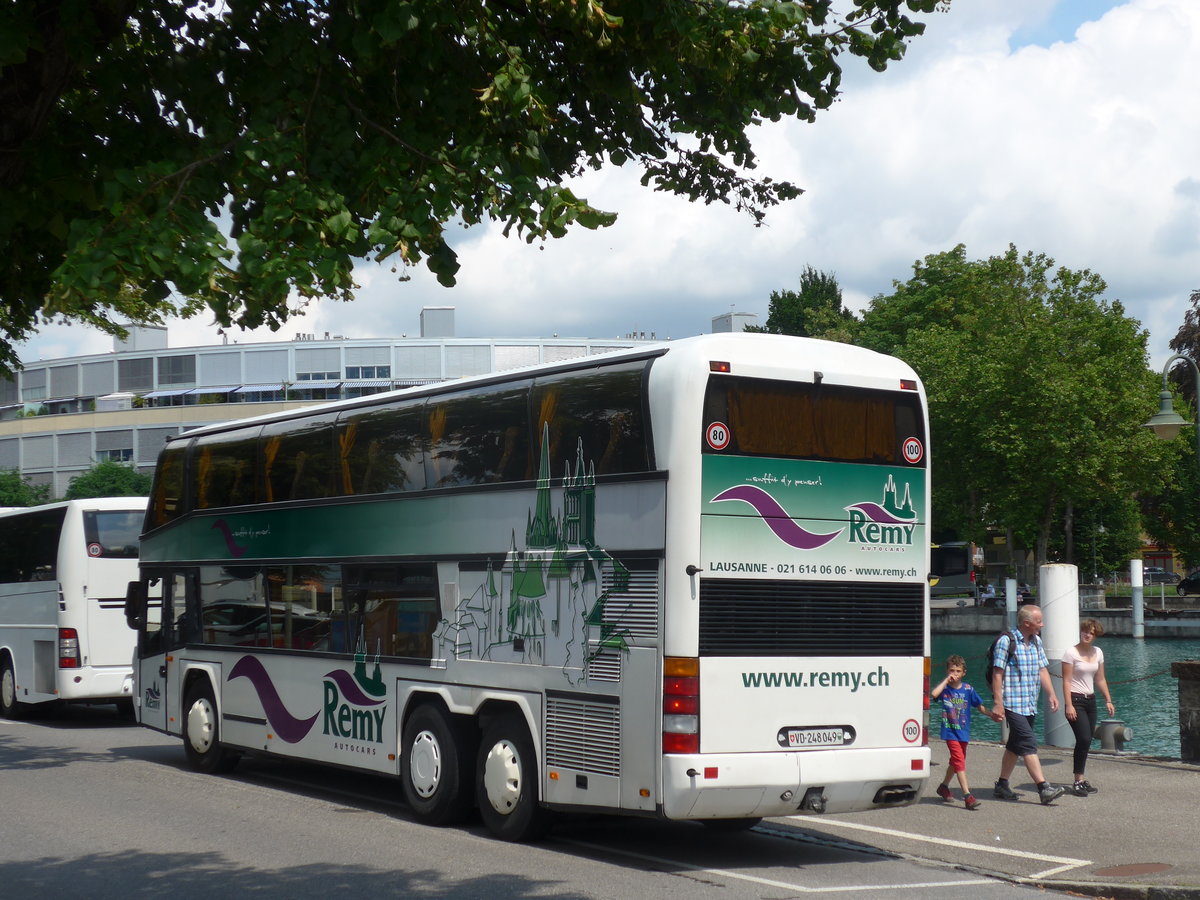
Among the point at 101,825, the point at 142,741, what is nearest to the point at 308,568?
the point at 101,825

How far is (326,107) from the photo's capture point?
264 inches

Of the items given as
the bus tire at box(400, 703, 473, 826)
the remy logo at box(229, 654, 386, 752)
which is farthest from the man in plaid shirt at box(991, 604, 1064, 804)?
the remy logo at box(229, 654, 386, 752)

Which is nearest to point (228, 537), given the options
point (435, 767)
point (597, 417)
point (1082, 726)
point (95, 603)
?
point (435, 767)

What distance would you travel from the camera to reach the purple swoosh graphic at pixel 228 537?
1594cm

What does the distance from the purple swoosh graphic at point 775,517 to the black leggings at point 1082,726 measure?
4209 mm

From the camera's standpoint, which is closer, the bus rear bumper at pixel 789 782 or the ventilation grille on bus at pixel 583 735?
the bus rear bumper at pixel 789 782

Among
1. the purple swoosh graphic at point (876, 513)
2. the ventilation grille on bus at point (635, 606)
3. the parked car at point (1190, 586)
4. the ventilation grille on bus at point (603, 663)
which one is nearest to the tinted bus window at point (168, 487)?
the ventilation grille on bus at point (603, 663)

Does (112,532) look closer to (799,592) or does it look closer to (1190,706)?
(799,592)

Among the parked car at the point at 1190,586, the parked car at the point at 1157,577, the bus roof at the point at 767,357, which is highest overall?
the bus roof at the point at 767,357

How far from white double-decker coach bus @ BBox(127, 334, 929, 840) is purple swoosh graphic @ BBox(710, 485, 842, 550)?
2 centimetres

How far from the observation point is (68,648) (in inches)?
867

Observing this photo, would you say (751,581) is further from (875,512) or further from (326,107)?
(326,107)

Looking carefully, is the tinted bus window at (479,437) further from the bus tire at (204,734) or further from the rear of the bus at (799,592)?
the bus tire at (204,734)

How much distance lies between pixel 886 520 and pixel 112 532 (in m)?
15.0
